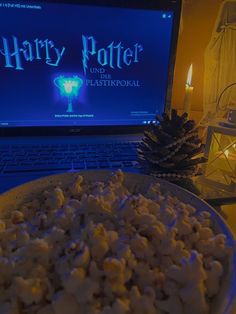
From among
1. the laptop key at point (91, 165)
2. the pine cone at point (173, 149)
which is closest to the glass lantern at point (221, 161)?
the pine cone at point (173, 149)

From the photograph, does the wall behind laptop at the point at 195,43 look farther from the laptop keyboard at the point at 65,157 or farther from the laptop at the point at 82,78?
the laptop keyboard at the point at 65,157

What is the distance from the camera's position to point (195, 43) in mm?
816

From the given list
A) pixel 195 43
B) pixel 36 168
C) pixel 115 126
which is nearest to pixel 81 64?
pixel 115 126

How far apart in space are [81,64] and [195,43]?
379 mm

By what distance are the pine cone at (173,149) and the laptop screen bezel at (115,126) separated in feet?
0.77

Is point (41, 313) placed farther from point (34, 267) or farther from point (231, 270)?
point (231, 270)

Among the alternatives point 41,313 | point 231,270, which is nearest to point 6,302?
point 41,313

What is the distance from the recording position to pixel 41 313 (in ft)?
0.67

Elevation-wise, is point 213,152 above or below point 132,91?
below

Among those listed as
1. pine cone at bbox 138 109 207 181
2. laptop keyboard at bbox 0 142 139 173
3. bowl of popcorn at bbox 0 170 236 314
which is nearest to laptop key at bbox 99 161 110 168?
laptop keyboard at bbox 0 142 139 173

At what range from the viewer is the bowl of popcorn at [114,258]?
0.21 m

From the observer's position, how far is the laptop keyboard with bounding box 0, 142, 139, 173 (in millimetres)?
534

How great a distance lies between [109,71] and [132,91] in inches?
2.9

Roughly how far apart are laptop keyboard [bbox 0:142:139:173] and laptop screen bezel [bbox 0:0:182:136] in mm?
48
